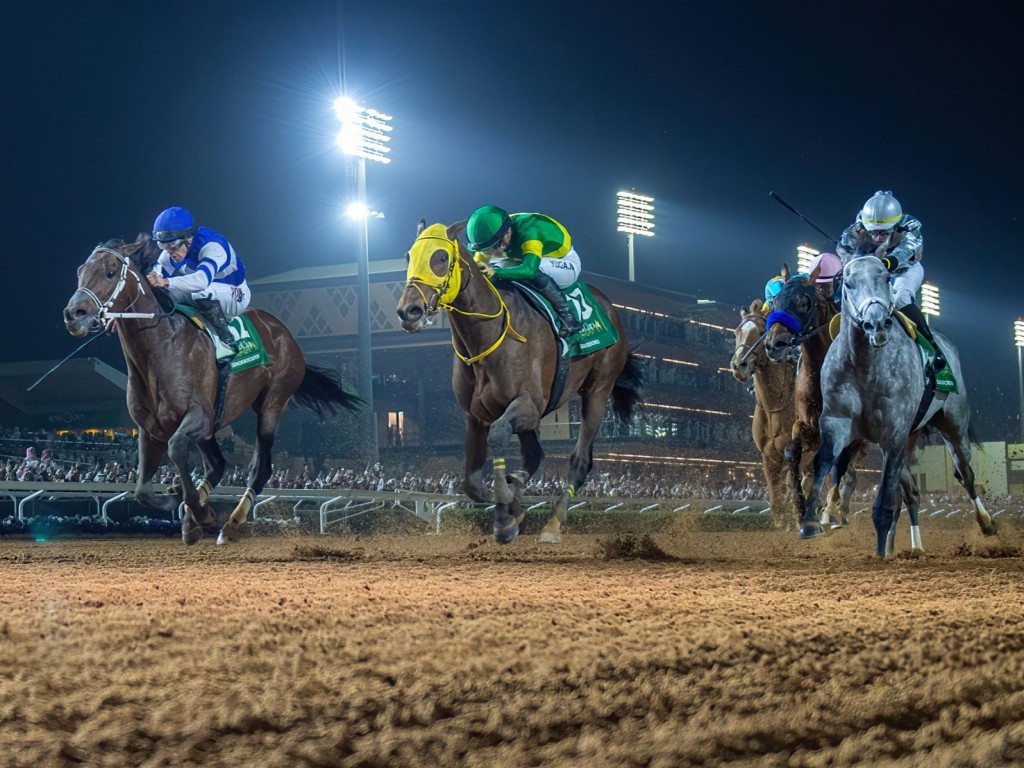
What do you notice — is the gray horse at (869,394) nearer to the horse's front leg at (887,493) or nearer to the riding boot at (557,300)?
the horse's front leg at (887,493)

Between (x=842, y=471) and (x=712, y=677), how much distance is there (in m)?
5.31

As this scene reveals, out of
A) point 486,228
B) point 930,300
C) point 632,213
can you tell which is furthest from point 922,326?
point 930,300

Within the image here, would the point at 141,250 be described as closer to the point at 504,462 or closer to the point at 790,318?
the point at 504,462

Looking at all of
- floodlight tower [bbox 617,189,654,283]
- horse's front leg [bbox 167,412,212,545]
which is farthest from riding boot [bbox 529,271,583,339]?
floodlight tower [bbox 617,189,654,283]

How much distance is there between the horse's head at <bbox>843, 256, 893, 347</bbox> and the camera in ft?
21.1

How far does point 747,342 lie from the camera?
9180 millimetres

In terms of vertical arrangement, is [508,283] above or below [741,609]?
above

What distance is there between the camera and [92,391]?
1021 inches

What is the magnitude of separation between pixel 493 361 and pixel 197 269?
2.51 metres

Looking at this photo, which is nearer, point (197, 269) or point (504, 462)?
point (504, 462)

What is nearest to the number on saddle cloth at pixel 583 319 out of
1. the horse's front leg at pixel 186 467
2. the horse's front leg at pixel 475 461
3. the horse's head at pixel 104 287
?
the horse's front leg at pixel 475 461

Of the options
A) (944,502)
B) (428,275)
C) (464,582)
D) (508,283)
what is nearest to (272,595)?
(464,582)

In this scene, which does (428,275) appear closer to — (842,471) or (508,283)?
(508,283)

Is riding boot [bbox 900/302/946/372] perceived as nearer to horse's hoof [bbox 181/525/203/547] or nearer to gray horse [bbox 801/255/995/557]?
gray horse [bbox 801/255/995/557]
